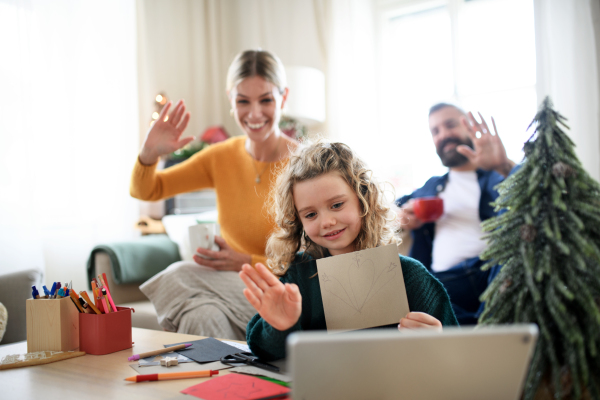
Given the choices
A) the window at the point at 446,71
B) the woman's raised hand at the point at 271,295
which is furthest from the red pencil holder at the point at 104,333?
the window at the point at 446,71

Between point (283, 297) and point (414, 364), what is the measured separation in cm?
29

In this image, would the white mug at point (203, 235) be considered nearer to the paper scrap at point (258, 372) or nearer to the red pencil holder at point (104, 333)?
the red pencil holder at point (104, 333)

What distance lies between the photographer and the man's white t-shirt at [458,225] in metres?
1.81

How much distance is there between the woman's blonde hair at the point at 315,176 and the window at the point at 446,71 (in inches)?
78.4

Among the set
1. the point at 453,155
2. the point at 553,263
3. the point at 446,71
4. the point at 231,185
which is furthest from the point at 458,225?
the point at 446,71

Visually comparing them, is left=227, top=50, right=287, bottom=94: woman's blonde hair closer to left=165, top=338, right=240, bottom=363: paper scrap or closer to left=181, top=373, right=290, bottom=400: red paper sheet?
left=165, top=338, right=240, bottom=363: paper scrap

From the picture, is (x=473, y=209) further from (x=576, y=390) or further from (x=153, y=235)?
(x=153, y=235)

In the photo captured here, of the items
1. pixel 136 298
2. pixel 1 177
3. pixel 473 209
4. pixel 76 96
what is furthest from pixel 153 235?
pixel 473 209

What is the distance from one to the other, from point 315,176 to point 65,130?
217 centimetres

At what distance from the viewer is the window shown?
2.94 meters

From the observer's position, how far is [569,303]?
52cm

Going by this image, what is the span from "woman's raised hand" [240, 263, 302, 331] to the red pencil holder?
1.27ft

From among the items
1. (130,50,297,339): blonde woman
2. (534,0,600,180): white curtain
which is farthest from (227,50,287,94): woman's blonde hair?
(534,0,600,180): white curtain

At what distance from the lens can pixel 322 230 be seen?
3.33 ft
